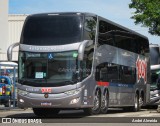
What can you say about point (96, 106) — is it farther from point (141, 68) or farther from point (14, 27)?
point (14, 27)

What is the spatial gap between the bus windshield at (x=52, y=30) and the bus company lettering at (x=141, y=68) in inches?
341

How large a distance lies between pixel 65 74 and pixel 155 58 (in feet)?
48.4

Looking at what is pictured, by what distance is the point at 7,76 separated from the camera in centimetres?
2761

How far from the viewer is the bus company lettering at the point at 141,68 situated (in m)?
26.9

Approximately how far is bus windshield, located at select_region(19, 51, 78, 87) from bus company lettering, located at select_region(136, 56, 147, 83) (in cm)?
884

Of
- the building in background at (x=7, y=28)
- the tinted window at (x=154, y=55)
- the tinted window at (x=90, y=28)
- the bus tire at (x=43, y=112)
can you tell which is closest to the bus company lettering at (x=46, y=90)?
the tinted window at (x=90, y=28)

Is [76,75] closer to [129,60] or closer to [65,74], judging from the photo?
[65,74]

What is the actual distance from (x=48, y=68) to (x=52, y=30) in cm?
149

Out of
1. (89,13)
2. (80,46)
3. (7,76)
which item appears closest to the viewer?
(80,46)

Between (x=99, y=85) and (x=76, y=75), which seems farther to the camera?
(x=99, y=85)

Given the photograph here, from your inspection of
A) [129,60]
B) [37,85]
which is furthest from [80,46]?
[129,60]

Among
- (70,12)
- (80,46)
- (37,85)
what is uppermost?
(70,12)

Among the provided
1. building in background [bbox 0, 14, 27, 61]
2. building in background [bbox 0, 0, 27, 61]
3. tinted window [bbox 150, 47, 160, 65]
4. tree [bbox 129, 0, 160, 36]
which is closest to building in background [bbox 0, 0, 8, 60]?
building in background [bbox 0, 0, 27, 61]

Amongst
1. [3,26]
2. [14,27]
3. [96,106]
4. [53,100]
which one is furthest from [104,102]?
[14,27]
